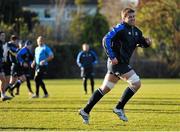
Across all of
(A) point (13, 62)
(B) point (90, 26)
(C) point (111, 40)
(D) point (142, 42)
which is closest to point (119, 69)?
(C) point (111, 40)

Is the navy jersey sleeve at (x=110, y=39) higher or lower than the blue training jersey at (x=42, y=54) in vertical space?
higher

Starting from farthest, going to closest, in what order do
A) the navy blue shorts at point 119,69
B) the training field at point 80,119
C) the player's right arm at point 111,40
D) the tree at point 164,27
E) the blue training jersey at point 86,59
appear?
the tree at point 164,27
the blue training jersey at point 86,59
the navy blue shorts at point 119,69
the player's right arm at point 111,40
the training field at point 80,119

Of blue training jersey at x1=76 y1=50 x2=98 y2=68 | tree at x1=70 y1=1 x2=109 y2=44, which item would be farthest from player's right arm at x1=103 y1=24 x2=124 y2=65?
tree at x1=70 y1=1 x2=109 y2=44

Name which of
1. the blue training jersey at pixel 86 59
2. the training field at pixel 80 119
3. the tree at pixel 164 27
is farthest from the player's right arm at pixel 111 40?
the tree at pixel 164 27

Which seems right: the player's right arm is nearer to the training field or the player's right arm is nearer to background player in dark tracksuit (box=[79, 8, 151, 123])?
background player in dark tracksuit (box=[79, 8, 151, 123])

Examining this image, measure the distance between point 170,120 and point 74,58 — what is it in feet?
128

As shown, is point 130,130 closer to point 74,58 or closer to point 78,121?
point 78,121

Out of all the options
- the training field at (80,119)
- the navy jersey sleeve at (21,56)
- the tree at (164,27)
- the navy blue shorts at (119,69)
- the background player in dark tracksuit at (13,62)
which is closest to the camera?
the training field at (80,119)

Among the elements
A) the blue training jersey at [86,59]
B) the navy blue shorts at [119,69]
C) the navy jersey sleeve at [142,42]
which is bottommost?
the blue training jersey at [86,59]

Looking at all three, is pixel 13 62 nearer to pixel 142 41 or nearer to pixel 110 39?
pixel 142 41

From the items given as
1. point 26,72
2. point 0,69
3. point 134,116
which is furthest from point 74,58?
point 134,116

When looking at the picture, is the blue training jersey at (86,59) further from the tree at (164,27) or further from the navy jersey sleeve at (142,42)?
the tree at (164,27)

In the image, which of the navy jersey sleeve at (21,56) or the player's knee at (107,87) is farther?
the navy jersey sleeve at (21,56)

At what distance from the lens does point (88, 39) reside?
2655 inches
